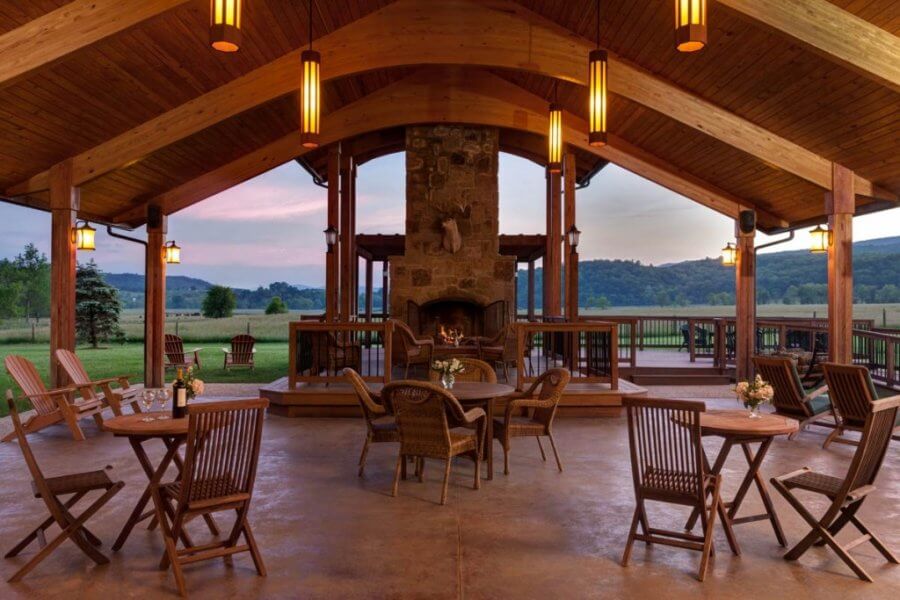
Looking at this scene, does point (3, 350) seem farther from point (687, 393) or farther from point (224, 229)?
point (687, 393)

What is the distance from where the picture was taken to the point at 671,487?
3.54 m

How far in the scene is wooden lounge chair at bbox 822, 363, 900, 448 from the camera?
19.2 ft

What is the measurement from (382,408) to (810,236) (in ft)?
23.1

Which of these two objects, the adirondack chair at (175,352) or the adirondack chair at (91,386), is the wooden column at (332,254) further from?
the adirondack chair at (175,352)

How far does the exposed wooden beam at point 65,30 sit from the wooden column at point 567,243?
7.34 m

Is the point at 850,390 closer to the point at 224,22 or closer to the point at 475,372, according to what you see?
the point at 475,372

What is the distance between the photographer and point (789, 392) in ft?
22.2

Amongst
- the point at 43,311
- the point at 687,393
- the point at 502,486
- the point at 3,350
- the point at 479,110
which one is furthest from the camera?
the point at 43,311

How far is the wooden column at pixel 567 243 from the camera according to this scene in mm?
11422

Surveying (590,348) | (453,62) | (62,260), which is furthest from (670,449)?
(62,260)

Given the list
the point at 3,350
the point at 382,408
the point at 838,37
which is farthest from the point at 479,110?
the point at 3,350

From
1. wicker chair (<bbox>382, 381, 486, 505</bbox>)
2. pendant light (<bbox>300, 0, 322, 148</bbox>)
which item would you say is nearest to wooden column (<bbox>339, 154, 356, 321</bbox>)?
pendant light (<bbox>300, 0, 322, 148</bbox>)

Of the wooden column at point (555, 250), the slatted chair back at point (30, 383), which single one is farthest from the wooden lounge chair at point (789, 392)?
the slatted chair back at point (30, 383)

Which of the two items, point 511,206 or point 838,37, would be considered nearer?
point 838,37
